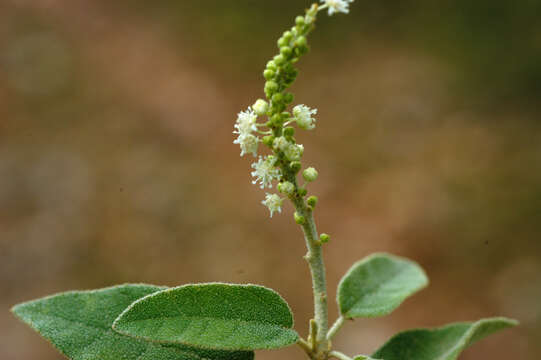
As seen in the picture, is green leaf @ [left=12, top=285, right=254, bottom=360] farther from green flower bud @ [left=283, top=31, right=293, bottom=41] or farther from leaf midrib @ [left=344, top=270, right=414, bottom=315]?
green flower bud @ [left=283, top=31, right=293, bottom=41]

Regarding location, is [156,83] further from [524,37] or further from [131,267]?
[524,37]

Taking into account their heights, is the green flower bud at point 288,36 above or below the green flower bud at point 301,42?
above

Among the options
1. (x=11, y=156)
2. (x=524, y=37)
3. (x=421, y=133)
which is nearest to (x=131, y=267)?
(x=11, y=156)

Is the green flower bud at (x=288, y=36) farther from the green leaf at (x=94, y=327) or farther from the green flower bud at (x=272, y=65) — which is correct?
the green leaf at (x=94, y=327)

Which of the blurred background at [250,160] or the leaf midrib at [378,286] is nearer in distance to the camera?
the leaf midrib at [378,286]

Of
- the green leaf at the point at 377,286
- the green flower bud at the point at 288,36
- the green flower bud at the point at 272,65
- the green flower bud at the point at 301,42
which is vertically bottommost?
the green leaf at the point at 377,286

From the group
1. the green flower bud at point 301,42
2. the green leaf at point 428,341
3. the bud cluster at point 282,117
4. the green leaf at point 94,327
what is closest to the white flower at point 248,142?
the bud cluster at point 282,117

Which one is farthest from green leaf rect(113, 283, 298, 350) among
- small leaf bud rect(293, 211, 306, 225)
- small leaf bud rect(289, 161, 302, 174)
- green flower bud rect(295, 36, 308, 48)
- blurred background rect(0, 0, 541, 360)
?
blurred background rect(0, 0, 541, 360)
